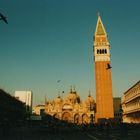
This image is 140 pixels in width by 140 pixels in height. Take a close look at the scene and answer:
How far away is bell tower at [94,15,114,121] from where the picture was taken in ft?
279

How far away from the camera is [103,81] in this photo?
87188mm

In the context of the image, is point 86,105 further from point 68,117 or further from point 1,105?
point 1,105

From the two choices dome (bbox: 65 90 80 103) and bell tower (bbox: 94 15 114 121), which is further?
dome (bbox: 65 90 80 103)

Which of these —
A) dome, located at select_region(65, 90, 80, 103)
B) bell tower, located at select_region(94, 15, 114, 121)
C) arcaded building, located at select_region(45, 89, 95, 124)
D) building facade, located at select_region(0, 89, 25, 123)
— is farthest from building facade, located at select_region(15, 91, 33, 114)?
bell tower, located at select_region(94, 15, 114, 121)

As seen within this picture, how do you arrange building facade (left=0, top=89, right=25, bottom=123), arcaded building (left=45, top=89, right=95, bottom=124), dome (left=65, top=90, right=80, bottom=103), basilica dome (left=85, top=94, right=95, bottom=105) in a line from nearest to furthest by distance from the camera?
1. building facade (left=0, top=89, right=25, bottom=123)
2. arcaded building (left=45, top=89, right=95, bottom=124)
3. dome (left=65, top=90, right=80, bottom=103)
4. basilica dome (left=85, top=94, right=95, bottom=105)

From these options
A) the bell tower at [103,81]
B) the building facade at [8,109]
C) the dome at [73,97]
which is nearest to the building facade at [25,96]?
the dome at [73,97]

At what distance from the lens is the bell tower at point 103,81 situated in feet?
279

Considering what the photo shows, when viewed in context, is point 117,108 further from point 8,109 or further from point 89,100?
point 8,109

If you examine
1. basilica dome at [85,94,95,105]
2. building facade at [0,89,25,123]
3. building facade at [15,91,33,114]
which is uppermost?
building facade at [15,91,33,114]

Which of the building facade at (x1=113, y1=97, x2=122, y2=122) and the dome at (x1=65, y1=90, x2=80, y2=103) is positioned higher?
the dome at (x1=65, y1=90, x2=80, y2=103)

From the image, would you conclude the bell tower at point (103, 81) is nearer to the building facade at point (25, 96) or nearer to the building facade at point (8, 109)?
the building facade at point (8, 109)

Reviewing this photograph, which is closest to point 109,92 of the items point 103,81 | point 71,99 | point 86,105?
point 103,81

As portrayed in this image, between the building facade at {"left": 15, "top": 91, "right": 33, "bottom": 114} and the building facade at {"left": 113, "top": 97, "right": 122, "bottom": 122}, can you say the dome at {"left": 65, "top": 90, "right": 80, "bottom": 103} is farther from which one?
the building facade at {"left": 15, "top": 91, "right": 33, "bottom": 114}

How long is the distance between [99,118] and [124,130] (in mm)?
52014
